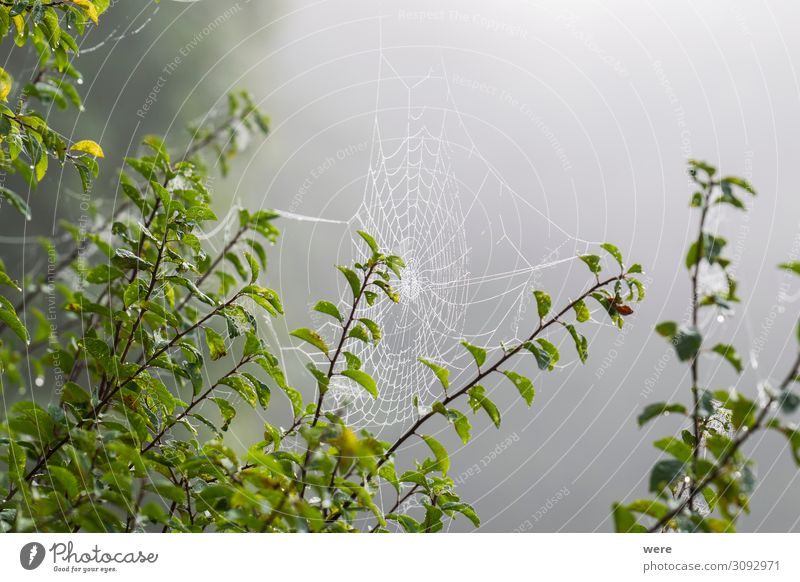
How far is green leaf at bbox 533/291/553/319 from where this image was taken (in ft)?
3.85

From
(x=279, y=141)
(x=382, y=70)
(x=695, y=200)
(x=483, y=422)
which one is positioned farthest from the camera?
(x=279, y=141)

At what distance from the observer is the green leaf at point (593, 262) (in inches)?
46.1

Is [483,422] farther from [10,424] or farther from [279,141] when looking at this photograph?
[279,141]

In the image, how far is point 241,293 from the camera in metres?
1.19

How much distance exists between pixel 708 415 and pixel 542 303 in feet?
1.13

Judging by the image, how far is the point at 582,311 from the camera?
47.1 inches

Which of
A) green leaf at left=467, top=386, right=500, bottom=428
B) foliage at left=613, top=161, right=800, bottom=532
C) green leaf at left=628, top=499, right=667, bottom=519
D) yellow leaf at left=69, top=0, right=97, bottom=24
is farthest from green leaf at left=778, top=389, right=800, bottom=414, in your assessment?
yellow leaf at left=69, top=0, right=97, bottom=24

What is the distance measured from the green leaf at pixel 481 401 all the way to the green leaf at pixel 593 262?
284mm

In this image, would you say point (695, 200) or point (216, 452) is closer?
point (695, 200)

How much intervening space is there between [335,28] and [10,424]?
4.47ft

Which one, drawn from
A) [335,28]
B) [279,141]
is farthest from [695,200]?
[279,141]

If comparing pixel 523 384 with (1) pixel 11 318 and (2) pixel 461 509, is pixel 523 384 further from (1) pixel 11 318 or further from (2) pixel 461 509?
(1) pixel 11 318

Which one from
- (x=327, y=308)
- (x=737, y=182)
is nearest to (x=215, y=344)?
(x=327, y=308)

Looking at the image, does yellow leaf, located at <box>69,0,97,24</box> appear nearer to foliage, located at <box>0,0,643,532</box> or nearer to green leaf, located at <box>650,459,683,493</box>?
foliage, located at <box>0,0,643,532</box>
